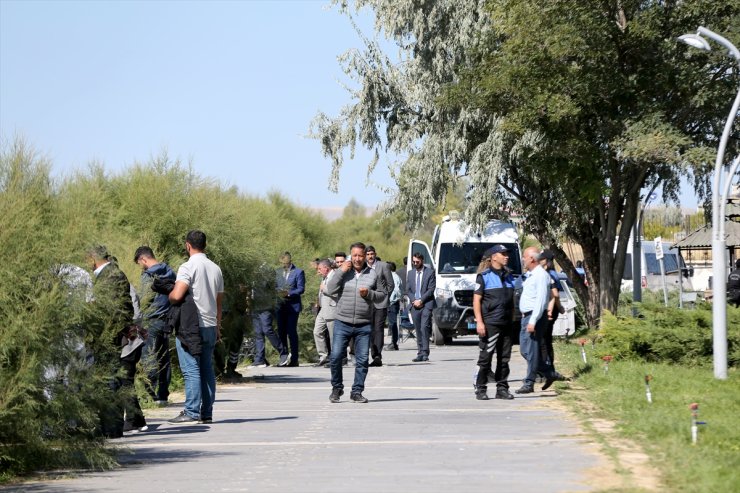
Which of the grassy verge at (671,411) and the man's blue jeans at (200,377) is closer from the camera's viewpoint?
the grassy verge at (671,411)

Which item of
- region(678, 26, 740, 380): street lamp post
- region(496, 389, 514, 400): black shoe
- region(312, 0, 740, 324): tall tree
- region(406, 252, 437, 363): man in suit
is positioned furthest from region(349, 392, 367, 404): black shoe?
region(312, 0, 740, 324): tall tree

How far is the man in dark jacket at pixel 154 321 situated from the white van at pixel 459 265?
47.2ft

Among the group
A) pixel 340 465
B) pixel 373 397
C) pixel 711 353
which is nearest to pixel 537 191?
pixel 711 353

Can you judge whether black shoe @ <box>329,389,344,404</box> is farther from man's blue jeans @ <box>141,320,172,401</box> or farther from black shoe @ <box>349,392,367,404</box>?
man's blue jeans @ <box>141,320,172,401</box>

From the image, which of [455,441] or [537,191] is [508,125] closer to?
[537,191]

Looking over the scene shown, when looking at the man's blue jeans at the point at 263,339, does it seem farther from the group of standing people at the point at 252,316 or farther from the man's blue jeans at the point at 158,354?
the man's blue jeans at the point at 158,354

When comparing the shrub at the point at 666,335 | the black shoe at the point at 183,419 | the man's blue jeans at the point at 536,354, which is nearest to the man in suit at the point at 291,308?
the shrub at the point at 666,335

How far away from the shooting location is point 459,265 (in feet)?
108

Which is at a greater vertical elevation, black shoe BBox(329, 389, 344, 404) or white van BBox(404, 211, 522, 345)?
white van BBox(404, 211, 522, 345)

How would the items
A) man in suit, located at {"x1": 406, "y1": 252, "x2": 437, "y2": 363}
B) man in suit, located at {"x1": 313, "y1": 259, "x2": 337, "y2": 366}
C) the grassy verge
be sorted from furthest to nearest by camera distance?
man in suit, located at {"x1": 406, "y1": 252, "x2": 437, "y2": 363} < man in suit, located at {"x1": 313, "y1": 259, "x2": 337, "y2": 366} < the grassy verge

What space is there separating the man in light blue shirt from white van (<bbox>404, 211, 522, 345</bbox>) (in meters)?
13.7

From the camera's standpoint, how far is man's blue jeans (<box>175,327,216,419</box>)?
46.2 feet

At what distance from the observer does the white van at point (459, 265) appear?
31.5 meters

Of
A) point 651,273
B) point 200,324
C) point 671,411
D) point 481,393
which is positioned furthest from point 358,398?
point 651,273
